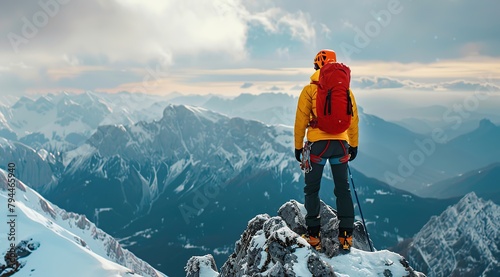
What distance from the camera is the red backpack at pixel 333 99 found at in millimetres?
13180

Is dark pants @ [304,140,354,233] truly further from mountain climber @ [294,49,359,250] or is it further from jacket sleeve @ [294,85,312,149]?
jacket sleeve @ [294,85,312,149]

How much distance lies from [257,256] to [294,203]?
6.16m

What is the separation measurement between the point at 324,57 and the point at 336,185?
5373 mm

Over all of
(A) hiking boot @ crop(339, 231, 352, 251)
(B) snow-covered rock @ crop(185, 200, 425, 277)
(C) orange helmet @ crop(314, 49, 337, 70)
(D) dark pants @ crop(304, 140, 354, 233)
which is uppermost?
(C) orange helmet @ crop(314, 49, 337, 70)

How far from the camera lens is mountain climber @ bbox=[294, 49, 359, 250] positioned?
1381 centimetres

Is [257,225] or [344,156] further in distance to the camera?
[257,225]

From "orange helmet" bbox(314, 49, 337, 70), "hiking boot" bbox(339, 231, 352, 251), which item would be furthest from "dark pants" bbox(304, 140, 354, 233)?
"orange helmet" bbox(314, 49, 337, 70)

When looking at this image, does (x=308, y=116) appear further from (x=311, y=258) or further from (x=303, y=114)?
(x=311, y=258)

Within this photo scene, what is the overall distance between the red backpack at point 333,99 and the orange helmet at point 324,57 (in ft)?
Result: 3.91

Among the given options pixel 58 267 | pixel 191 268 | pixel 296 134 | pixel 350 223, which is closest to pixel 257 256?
pixel 350 223

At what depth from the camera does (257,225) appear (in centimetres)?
2100

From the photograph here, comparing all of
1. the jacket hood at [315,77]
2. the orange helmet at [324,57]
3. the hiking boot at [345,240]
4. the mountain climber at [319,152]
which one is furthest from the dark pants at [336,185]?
the orange helmet at [324,57]

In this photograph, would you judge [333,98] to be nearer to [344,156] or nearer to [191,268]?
[344,156]

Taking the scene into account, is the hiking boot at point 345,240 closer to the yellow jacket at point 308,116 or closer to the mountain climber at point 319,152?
the mountain climber at point 319,152
